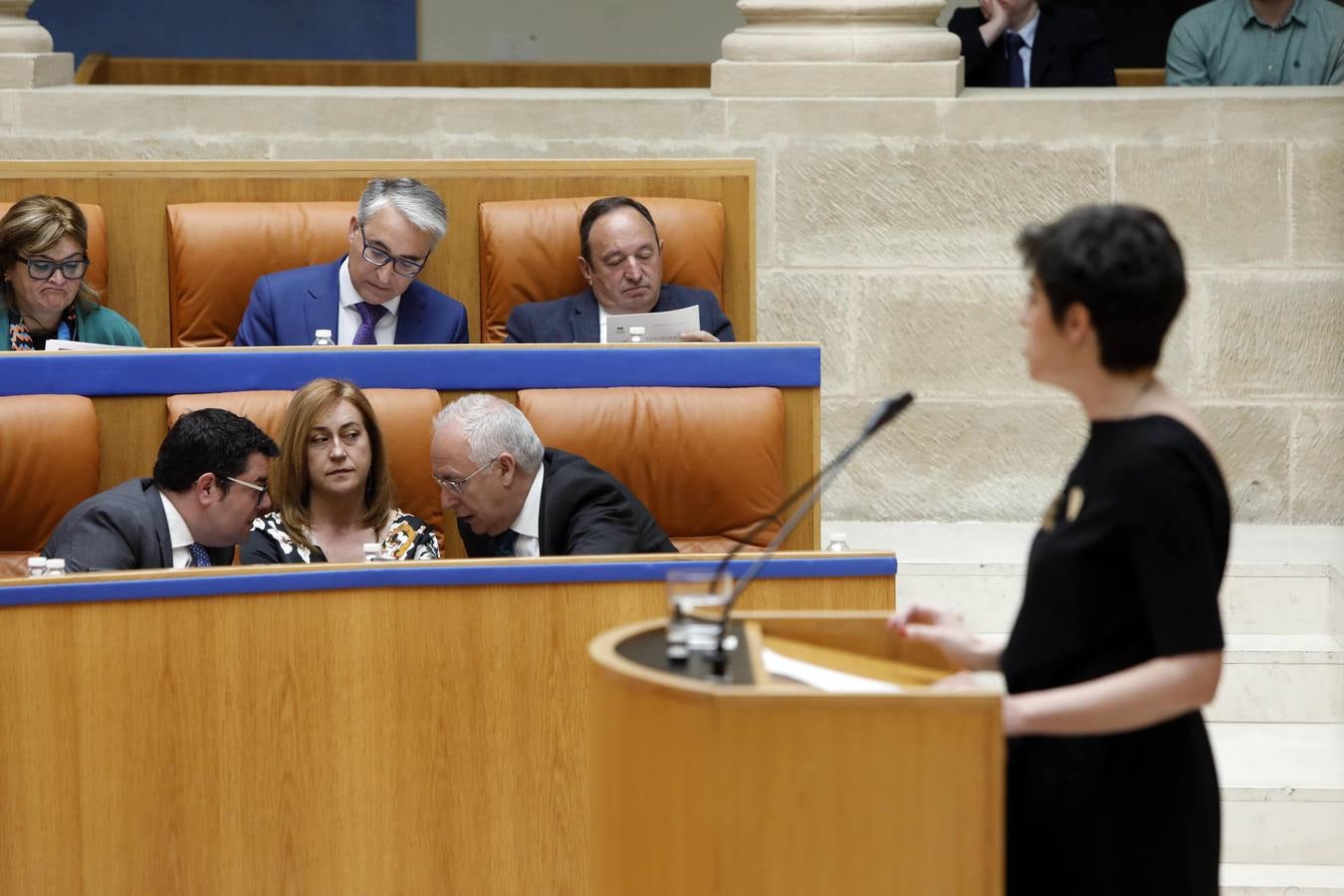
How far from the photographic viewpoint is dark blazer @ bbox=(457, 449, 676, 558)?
3.12 meters

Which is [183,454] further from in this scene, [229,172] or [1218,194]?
[1218,194]

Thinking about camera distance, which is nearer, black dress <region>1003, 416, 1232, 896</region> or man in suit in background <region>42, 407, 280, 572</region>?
black dress <region>1003, 416, 1232, 896</region>

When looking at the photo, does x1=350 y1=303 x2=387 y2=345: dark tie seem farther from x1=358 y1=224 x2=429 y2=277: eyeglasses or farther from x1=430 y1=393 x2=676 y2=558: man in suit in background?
x1=430 y1=393 x2=676 y2=558: man in suit in background

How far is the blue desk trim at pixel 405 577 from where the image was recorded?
254 centimetres

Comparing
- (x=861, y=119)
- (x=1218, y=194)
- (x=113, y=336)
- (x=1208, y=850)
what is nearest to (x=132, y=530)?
(x=113, y=336)

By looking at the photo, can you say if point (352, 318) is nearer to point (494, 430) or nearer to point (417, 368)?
point (417, 368)

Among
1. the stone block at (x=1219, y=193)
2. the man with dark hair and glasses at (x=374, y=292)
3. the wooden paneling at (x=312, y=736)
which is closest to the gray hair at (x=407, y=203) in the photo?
the man with dark hair and glasses at (x=374, y=292)

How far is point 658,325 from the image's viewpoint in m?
3.76

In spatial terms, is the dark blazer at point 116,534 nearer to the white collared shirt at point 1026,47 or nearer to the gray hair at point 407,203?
the gray hair at point 407,203

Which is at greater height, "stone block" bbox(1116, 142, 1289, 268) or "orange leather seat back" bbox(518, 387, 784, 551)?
"stone block" bbox(1116, 142, 1289, 268)

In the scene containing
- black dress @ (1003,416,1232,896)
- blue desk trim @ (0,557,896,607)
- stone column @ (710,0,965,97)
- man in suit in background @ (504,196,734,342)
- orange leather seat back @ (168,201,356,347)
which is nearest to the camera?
black dress @ (1003,416,1232,896)

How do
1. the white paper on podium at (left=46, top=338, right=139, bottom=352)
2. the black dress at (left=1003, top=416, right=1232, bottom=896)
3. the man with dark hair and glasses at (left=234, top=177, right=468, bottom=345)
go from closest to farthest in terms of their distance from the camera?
the black dress at (left=1003, top=416, right=1232, bottom=896), the white paper on podium at (left=46, top=338, right=139, bottom=352), the man with dark hair and glasses at (left=234, top=177, right=468, bottom=345)

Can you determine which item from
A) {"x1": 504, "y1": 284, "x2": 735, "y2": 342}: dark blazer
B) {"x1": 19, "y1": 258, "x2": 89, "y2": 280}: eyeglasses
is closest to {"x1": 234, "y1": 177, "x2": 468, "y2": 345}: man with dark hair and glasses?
{"x1": 504, "y1": 284, "x2": 735, "y2": 342}: dark blazer

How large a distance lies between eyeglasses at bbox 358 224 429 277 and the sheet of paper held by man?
1.51 feet
